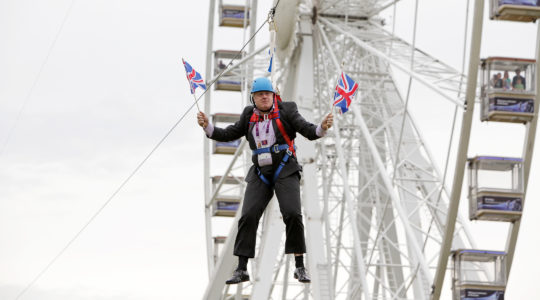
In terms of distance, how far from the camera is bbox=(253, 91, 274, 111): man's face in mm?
13500

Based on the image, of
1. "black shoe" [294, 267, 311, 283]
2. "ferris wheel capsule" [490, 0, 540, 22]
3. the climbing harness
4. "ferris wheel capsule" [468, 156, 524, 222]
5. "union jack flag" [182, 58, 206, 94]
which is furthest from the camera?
"ferris wheel capsule" [468, 156, 524, 222]

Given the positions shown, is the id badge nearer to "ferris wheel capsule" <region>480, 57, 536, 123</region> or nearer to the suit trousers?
the suit trousers

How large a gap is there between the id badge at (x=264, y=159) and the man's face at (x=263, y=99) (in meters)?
0.47

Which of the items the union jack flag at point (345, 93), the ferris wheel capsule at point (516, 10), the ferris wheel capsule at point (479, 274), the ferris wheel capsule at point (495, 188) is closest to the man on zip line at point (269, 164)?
the union jack flag at point (345, 93)

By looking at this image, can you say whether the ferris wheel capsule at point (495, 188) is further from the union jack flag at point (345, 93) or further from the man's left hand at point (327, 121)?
the man's left hand at point (327, 121)

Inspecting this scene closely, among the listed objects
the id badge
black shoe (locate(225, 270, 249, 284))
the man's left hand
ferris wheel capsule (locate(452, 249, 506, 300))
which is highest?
the man's left hand

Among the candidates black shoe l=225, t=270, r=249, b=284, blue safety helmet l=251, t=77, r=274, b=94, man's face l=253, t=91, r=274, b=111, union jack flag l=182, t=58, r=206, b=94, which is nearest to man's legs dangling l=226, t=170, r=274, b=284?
black shoe l=225, t=270, r=249, b=284

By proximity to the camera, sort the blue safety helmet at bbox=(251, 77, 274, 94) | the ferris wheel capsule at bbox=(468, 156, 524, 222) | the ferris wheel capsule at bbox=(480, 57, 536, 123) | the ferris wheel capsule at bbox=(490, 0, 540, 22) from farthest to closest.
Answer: the ferris wheel capsule at bbox=(468, 156, 524, 222) → the ferris wheel capsule at bbox=(480, 57, 536, 123) → the ferris wheel capsule at bbox=(490, 0, 540, 22) → the blue safety helmet at bbox=(251, 77, 274, 94)

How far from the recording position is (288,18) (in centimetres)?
2720

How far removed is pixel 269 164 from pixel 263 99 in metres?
0.67

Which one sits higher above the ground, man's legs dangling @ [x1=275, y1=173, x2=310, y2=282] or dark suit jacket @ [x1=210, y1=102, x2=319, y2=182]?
dark suit jacket @ [x1=210, y1=102, x2=319, y2=182]

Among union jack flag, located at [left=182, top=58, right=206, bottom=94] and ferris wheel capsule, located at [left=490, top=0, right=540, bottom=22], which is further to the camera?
ferris wheel capsule, located at [left=490, top=0, right=540, bottom=22]

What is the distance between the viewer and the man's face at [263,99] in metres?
13.5

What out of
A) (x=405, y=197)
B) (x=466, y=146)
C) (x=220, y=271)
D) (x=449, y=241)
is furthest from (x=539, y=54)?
(x=220, y=271)
